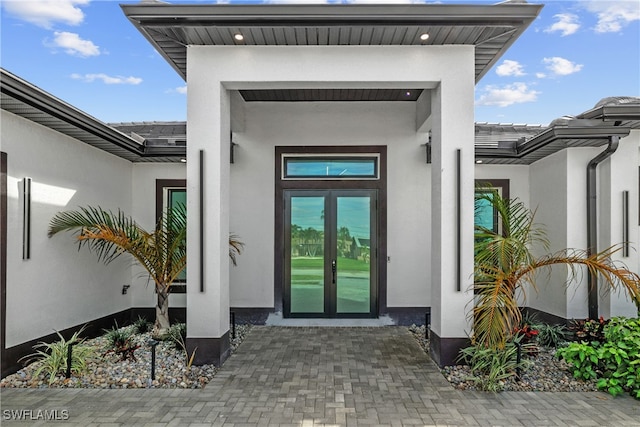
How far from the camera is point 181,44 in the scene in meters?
4.72

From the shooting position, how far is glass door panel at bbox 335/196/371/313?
706 centimetres

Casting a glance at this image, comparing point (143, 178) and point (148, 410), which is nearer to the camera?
point (148, 410)

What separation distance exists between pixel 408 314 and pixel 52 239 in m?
5.71

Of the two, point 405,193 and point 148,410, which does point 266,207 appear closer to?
point 405,193

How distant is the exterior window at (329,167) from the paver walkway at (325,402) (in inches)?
135

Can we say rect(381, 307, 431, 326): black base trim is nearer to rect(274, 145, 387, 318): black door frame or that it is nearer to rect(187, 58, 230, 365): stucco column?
rect(274, 145, 387, 318): black door frame

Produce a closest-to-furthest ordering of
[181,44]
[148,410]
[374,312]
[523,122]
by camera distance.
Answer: [148,410], [181,44], [374,312], [523,122]

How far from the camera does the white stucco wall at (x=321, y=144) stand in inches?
279

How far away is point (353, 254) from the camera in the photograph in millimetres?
7086

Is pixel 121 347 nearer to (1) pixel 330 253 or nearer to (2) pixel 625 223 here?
(1) pixel 330 253

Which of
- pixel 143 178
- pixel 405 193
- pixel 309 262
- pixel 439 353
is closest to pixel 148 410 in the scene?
pixel 439 353

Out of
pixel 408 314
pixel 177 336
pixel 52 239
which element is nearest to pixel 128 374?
pixel 177 336

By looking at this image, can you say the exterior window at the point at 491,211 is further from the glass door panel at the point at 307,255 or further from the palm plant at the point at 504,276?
the glass door panel at the point at 307,255

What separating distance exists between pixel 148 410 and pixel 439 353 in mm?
3274
